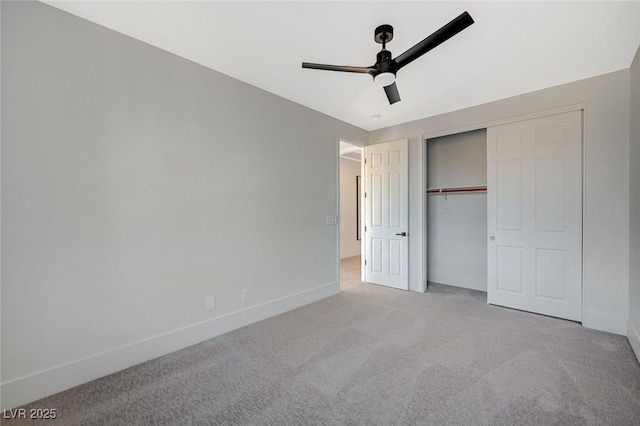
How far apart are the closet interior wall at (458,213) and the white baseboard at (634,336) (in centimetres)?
163

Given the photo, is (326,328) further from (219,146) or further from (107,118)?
(107,118)

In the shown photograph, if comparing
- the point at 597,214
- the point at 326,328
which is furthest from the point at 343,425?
the point at 597,214

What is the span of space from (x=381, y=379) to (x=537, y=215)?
2.71 metres

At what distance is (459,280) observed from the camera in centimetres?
443

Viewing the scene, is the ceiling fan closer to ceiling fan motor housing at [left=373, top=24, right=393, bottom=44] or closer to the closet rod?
ceiling fan motor housing at [left=373, top=24, right=393, bottom=44]

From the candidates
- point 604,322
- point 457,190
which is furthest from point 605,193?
point 457,190

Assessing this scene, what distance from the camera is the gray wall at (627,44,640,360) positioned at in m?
2.37

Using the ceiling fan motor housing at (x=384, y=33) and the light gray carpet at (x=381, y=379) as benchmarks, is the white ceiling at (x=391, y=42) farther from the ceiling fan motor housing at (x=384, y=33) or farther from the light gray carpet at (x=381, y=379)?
the light gray carpet at (x=381, y=379)

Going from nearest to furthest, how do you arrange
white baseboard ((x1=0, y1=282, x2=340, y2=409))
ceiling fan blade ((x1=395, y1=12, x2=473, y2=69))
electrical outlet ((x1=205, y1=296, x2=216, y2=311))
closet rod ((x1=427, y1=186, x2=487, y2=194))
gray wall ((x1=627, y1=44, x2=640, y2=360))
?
ceiling fan blade ((x1=395, y1=12, x2=473, y2=69)), white baseboard ((x1=0, y1=282, x2=340, y2=409)), gray wall ((x1=627, y1=44, x2=640, y2=360)), electrical outlet ((x1=205, y1=296, x2=216, y2=311)), closet rod ((x1=427, y1=186, x2=487, y2=194))

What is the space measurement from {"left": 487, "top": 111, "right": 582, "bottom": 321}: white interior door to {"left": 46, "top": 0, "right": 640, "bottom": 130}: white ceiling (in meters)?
0.61

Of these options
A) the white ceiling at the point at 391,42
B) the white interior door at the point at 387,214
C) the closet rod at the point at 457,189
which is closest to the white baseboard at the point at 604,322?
the closet rod at the point at 457,189

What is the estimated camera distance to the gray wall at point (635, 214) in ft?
7.78

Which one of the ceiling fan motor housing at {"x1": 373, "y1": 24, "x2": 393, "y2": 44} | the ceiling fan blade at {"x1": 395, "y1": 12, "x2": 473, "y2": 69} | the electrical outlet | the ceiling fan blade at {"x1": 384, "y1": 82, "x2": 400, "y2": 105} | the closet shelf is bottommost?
the electrical outlet

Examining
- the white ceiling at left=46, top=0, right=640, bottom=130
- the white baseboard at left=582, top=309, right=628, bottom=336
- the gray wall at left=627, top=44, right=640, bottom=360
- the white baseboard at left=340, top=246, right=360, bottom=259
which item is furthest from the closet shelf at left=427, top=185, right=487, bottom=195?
the white baseboard at left=340, top=246, right=360, bottom=259
